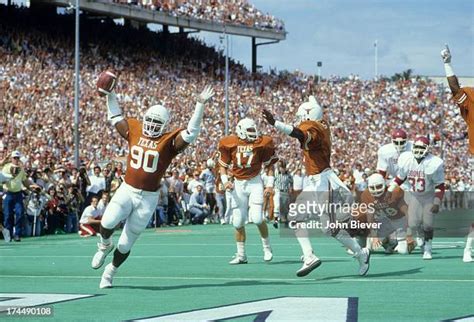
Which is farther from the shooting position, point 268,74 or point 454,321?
point 268,74

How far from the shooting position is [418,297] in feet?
31.4

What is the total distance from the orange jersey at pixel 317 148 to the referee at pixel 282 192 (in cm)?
1344

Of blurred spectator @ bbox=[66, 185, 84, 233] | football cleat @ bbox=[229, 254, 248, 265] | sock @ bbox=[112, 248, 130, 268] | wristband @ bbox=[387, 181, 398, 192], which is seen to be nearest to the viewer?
sock @ bbox=[112, 248, 130, 268]

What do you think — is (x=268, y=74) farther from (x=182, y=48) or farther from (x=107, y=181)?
(x=107, y=181)

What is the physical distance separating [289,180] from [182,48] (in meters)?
25.0

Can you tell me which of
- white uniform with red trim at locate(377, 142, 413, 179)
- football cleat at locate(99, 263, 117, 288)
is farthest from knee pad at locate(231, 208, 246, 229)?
football cleat at locate(99, 263, 117, 288)

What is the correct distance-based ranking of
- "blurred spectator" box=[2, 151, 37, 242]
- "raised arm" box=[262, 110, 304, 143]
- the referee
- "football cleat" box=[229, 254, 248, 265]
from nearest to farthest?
"raised arm" box=[262, 110, 304, 143]
"football cleat" box=[229, 254, 248, 265]
"blurred spectator" box=[2, 151, 37, 242]
the referee

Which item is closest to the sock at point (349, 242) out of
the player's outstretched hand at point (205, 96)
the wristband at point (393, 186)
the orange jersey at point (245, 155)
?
the player's outstretched hand at point (205, 96)

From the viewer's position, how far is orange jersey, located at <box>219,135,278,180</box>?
14172 millimetres

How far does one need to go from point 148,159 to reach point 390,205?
590 centimetres

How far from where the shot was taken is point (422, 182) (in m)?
14.8

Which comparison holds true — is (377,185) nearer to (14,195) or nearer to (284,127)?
(284,127)

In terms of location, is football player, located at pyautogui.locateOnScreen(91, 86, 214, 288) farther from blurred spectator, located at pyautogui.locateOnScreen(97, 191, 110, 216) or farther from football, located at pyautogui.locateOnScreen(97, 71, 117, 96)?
blurred spectator, located at pyautogui.locateOnScreen(97, 191, 110, 216)

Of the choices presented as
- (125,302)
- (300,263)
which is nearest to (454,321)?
(125,302)
